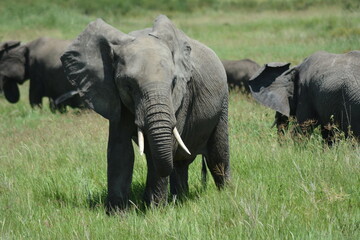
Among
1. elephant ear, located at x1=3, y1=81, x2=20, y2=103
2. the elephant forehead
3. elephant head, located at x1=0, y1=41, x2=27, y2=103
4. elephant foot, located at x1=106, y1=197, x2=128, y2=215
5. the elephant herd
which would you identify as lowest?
elephant ear, located at x1=3, y1=81, x2=20, y2=103

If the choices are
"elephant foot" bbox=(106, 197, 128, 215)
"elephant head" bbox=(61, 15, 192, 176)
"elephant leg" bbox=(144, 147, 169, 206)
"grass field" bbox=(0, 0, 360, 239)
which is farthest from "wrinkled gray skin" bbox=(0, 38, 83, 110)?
"elephant leg" bbox=(144, 147, 169, 206)

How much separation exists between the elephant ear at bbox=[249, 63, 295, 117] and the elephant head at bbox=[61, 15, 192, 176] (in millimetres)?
4283

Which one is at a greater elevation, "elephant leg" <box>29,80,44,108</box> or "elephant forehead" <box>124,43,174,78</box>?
"elephant forehead" <box>124,43,174,78</box>

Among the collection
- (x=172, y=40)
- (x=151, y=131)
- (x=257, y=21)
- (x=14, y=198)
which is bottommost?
(x=257, y=21)

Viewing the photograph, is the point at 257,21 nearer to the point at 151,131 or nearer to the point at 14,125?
the point at 14,125

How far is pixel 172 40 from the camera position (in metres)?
5.31

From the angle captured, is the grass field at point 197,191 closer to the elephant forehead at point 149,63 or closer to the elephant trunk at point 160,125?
the elephant trunk at point 160,125

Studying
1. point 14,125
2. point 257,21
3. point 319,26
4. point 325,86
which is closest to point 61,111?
point 14,125

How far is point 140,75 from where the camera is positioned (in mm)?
4820

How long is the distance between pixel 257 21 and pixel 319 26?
14.5 feet

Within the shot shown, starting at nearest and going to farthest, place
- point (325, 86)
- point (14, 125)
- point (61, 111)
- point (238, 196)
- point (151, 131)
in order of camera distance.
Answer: point (151, 131)
point (238, 196)
point (325, 86)
point (14, 125)
point (61, 111)

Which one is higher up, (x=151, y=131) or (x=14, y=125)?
(x=151, y=131)

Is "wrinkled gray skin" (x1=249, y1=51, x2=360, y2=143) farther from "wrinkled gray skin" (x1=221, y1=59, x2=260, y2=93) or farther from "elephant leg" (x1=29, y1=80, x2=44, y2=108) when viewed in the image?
"elephant leg" (x1=29, y1=80, x2=44, y2=108)

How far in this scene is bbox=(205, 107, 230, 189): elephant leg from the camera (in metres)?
6.27
